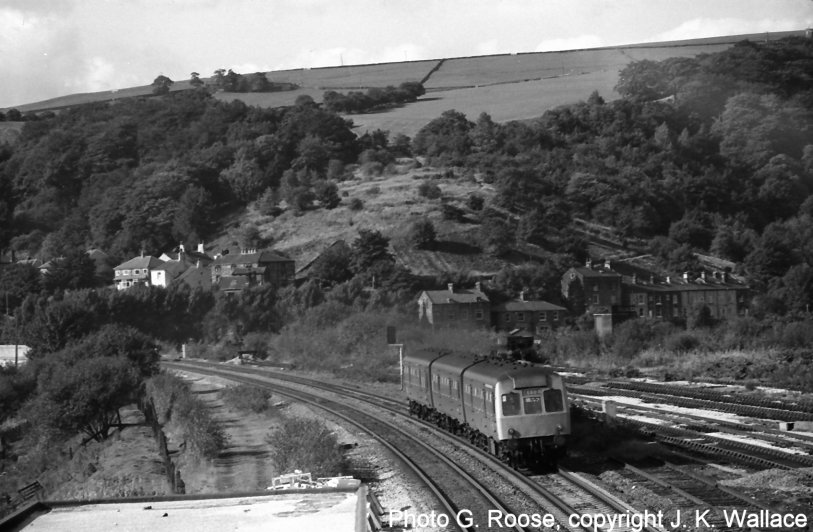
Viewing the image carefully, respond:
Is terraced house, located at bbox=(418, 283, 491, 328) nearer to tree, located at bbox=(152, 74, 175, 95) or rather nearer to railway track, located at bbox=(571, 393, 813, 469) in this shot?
railway track, located at bbox=(571, 393, 813, 469)

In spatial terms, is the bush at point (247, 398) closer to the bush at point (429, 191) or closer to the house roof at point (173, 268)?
the house roof at point (173, 268)

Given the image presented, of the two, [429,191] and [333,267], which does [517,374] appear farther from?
[429,191]

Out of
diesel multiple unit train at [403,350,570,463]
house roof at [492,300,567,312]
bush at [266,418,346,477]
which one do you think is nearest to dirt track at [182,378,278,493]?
bush at [266,418,346,477]

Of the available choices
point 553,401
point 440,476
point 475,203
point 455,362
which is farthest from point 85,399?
point 475,203

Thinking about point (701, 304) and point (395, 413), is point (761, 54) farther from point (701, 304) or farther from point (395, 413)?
point (395, 413)

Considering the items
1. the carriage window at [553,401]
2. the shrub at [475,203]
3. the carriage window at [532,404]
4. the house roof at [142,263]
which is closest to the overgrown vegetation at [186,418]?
the carriage window at [532,404]

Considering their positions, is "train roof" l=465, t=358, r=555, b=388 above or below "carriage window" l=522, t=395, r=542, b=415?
above
